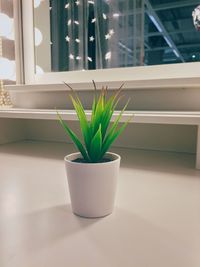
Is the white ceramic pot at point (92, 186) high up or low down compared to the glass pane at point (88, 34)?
down

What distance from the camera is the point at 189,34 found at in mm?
Result: 1207

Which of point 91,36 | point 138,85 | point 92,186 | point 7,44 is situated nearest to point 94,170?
point 92,186

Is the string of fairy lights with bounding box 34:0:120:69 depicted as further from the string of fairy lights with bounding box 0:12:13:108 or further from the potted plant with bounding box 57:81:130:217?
the potted plant with bounding box 57:81:130:217

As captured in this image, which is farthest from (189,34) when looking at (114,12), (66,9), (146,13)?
(66,9)

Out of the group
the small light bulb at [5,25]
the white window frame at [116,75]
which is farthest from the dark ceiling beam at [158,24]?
the small light bulb at [5,25]

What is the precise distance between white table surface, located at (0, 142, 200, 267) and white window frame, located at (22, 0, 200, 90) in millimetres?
348

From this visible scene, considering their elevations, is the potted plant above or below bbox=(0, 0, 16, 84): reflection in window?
below

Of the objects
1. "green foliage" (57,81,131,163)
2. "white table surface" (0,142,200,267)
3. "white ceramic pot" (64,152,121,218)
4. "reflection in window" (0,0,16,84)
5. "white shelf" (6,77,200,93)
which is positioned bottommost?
"white table surface" (0,142,200,267)

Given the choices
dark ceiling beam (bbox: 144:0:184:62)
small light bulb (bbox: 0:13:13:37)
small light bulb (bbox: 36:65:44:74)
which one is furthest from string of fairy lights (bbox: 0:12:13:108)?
dark ceiling beam (bbox: 144:0:184:62)

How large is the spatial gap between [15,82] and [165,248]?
1354mm

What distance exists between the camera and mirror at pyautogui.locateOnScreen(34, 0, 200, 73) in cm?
122

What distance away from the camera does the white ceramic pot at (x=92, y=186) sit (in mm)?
478

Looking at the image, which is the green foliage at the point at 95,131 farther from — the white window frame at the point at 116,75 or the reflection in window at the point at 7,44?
the reflection in window at the point at 7,44

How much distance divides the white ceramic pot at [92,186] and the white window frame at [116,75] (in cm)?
60
